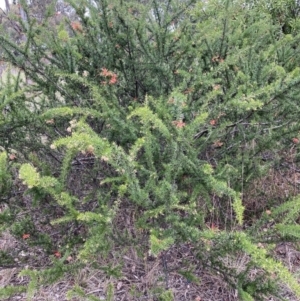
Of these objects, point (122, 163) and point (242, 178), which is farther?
point (242, 178)

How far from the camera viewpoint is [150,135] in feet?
5.78

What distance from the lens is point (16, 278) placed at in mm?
2398

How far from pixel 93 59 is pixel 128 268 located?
60.2 inches

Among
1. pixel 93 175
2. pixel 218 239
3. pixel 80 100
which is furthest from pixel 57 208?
pixel 218 239

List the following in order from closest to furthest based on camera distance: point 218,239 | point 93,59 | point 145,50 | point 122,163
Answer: point 122,163 < point 218,239 < point 145,50 < point 93,59

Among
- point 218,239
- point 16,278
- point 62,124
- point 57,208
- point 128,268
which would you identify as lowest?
point 128,268

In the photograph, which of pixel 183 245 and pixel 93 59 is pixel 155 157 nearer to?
pixel 183 245

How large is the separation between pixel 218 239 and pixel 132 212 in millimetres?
1061

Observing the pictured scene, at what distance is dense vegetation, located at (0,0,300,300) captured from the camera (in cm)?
170

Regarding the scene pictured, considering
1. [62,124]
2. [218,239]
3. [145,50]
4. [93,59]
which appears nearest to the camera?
[218,239]

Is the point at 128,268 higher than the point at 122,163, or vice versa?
the point at 122,163

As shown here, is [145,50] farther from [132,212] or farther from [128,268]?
[128,268]

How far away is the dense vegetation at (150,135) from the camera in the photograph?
170 centimetres

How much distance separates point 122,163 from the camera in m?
1.42
